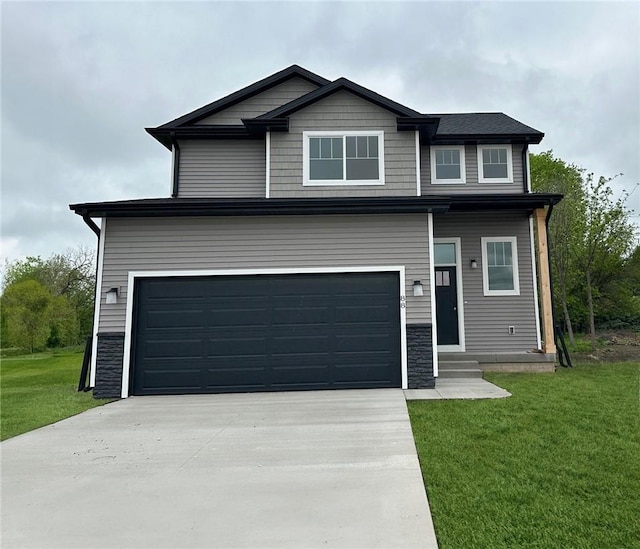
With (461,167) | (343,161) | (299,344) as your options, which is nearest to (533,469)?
(299,344)

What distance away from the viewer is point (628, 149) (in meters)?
18.9

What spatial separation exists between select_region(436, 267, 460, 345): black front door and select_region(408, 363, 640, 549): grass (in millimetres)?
3216

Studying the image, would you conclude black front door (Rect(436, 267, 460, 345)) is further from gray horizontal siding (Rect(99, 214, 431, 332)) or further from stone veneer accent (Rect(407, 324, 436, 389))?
gray horizontal siding (Rect(99, 214, 431, 332))

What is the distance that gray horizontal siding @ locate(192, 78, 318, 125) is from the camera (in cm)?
1006

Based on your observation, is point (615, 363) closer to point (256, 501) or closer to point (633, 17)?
point (633, 17)

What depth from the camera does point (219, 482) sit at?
340 centimetres

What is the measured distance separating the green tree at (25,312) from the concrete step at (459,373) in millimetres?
Result: 17905

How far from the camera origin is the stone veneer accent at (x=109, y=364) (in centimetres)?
711

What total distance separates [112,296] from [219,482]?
4.96 m

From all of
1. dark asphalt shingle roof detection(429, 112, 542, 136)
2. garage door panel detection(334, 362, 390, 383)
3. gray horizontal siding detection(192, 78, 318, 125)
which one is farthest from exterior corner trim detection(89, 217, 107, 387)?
dark asphalt shingle roof detection(429, 112, 542, 136)

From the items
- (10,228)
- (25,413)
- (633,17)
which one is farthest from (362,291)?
(10,228)

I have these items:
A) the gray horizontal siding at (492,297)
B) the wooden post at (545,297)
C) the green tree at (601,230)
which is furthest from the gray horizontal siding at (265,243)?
the green tree at (601,230)

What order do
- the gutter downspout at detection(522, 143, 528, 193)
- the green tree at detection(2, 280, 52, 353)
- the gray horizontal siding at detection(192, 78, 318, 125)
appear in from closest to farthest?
1. the gutter downspout at detection(522, 143, 528, 193)
2. the gray horizontal siding at detection(192, 78, 318, 125)
3. the green tree at detection(2, 280, 52, 353)

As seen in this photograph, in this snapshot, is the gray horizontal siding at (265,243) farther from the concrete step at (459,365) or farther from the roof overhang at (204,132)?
the roof overhang at (204,132)
